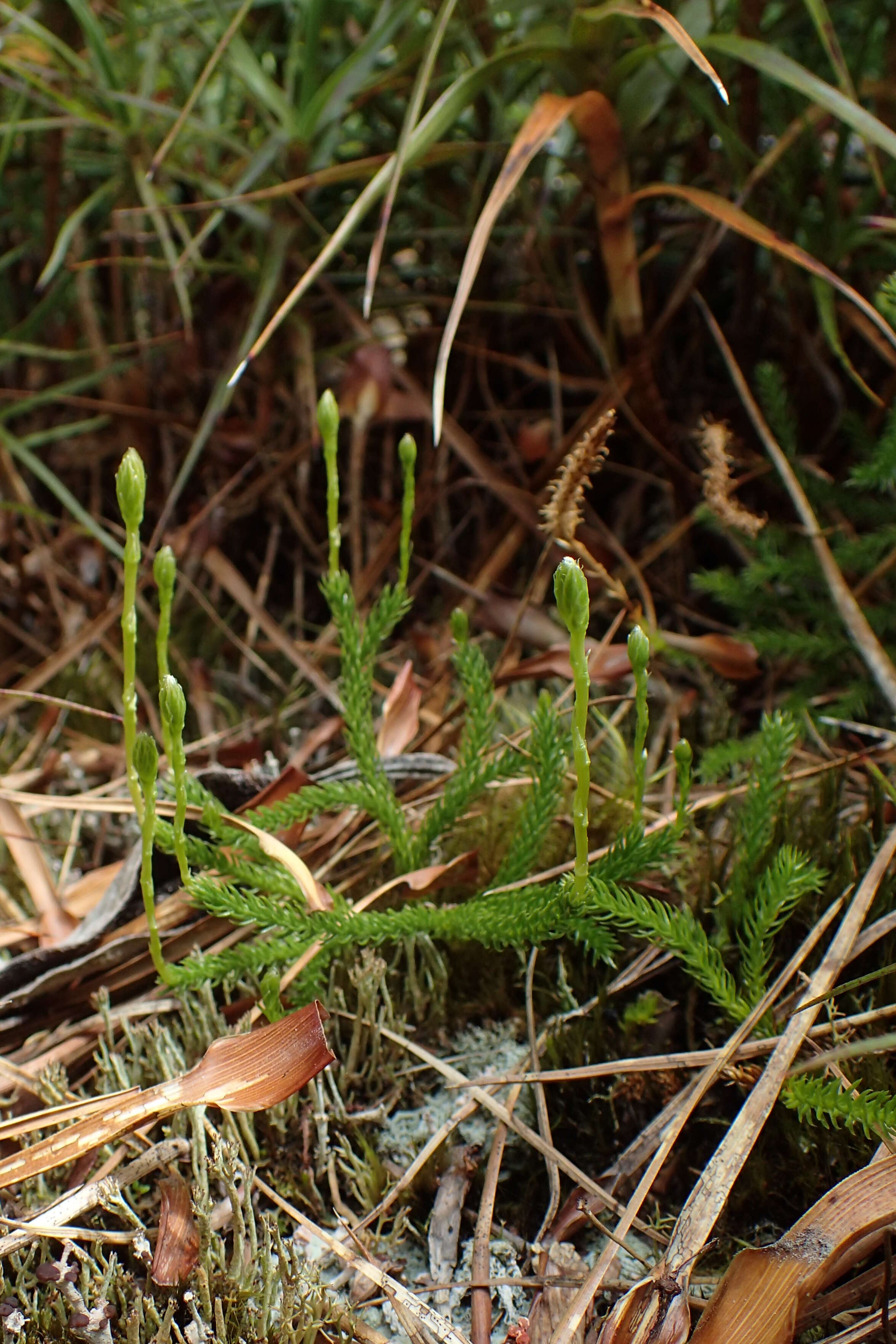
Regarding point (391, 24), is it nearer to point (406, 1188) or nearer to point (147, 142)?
point (147, 142)

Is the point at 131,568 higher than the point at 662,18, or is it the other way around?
the point at 662,18

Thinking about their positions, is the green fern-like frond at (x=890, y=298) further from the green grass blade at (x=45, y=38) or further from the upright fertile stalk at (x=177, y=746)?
the green grass blade at (x=45, y=38)

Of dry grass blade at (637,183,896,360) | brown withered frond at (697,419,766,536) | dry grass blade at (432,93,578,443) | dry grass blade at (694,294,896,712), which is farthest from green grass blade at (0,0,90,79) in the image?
brown withered frond at (697,419,766,536)

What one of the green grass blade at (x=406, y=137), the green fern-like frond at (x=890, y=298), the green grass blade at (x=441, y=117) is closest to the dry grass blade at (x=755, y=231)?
the green fern-like frond at (x=890, y=298)

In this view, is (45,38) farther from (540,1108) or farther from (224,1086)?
(540,1108)

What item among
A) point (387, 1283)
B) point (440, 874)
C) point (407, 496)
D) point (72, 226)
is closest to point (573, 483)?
point (407, 496)

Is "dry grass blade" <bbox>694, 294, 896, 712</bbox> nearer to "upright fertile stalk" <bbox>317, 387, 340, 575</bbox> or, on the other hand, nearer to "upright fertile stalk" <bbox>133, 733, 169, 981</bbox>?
"upright fertile stalk" <bbox>317, 387, 340, 575</bbox>

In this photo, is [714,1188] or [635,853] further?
[635,853]
